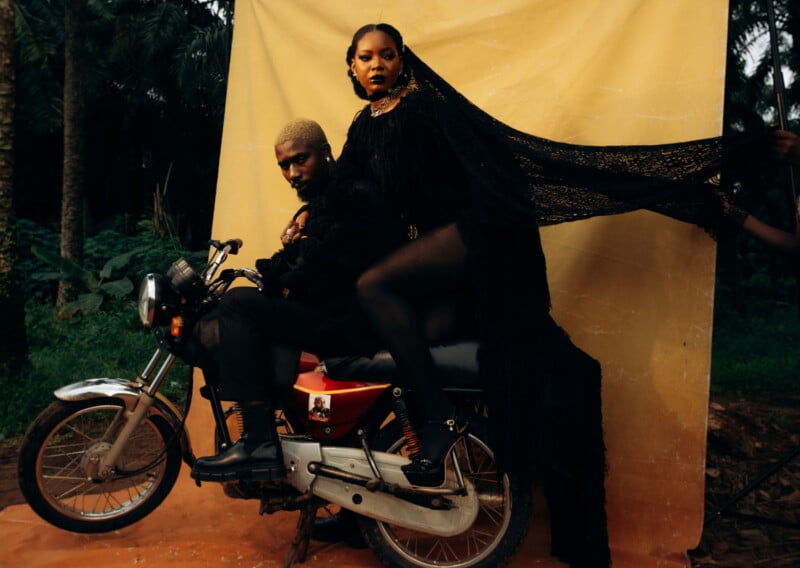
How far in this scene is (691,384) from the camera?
350 cm

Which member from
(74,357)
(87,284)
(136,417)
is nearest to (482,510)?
(136,417)

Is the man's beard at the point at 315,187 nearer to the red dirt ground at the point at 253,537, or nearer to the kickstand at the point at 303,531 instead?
the kickstand at the point at 303,531

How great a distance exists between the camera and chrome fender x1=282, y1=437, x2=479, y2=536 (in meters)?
3.04

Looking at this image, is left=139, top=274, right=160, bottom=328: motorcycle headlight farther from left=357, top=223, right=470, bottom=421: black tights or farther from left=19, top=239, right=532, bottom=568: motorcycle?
left=357, top=223, right=470, bottom=421: black tights

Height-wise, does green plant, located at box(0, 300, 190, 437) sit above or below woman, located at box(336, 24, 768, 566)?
below

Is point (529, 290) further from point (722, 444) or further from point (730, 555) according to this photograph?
point (722, 444)

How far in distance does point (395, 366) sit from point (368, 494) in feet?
1.80

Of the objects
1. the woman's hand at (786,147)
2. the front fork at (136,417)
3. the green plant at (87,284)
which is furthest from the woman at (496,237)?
the green plant at (87,284)

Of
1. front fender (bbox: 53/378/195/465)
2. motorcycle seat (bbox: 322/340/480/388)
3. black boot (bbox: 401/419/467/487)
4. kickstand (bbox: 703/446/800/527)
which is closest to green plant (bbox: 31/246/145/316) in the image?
front fender (bbox: 53/378/195/465)

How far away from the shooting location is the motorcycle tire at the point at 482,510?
3021 millimetres

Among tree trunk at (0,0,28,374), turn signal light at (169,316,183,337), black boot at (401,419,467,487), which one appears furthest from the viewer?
tree trunk at (0,0,28,374)

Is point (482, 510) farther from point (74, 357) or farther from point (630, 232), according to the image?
point (74, 357)

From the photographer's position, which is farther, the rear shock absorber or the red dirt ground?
the red dirt ground

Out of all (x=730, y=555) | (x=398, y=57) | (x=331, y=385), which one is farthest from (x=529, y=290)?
(x=730, y=555)
